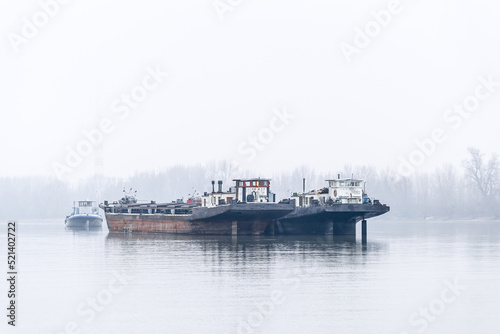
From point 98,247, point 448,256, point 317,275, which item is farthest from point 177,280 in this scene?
point 98,247

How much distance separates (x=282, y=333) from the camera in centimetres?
2967

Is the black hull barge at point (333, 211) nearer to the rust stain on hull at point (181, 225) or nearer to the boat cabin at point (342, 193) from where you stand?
the boat cabin at point (342, 193)

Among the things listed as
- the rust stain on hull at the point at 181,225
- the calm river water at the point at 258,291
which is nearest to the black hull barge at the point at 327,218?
the rust stain on hull at the point at 181,225

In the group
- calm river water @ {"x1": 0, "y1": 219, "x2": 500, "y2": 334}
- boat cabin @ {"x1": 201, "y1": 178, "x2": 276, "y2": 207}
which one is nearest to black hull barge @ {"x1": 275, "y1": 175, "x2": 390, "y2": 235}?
boat cabin @ {"x1": 201, "y1": 178, "x2": 276, "y2": 207}

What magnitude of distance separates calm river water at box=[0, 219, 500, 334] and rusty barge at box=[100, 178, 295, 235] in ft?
45.1

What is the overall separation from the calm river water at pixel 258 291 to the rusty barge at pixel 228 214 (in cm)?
1376

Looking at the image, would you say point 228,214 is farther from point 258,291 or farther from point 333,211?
point 258,291

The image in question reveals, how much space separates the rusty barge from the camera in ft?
251

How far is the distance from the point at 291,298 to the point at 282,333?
7.01 m

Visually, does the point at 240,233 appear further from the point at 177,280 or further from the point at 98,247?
the point at 177,280

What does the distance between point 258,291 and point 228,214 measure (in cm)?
3883

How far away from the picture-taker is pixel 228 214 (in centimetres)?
7731

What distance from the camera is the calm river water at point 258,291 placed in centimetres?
3120

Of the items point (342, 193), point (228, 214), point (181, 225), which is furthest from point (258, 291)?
point (181, 225)
